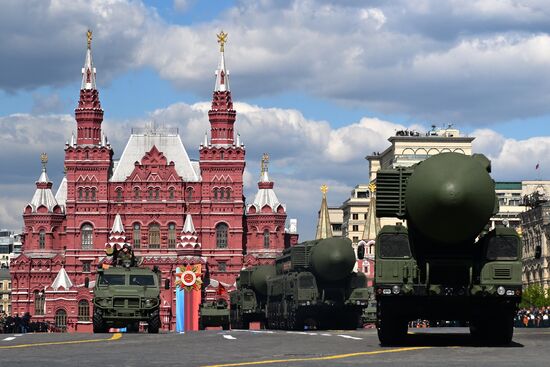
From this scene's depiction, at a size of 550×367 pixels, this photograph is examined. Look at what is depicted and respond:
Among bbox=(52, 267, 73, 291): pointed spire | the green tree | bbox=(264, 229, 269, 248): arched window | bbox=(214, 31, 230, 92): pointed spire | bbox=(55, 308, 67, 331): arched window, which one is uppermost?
bbox=(214, 31, 230, 92): pointed spire

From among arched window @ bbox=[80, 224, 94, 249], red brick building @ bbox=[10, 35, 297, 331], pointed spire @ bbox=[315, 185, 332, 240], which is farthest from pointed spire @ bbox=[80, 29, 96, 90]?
pointed spire @ bbox=[315, 185, 332, 240]

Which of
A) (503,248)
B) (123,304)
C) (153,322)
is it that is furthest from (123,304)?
(503,248)

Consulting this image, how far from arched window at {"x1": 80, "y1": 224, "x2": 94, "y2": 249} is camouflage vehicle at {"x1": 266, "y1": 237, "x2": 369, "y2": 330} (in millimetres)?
75120

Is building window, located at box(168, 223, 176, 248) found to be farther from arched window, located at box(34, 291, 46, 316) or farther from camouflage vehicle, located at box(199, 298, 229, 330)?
camouflage vehicle, located at box(199, 298, 229, 330)

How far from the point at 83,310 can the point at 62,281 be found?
377 centimetres

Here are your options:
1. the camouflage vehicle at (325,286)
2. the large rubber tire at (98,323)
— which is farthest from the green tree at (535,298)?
the large rubber tire at (98,323)

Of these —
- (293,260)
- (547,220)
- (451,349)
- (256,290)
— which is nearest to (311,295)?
(293,260)

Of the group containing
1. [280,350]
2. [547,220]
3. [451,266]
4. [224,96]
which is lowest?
[280,350]

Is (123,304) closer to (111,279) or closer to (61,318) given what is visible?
(111,279)

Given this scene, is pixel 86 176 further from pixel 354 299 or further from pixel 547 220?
pixel 354 299

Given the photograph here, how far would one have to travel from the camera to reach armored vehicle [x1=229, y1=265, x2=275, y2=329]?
79562 millimetres

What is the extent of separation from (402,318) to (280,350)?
4459mm

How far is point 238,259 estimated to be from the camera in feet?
450

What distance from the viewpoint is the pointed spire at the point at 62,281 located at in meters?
134
